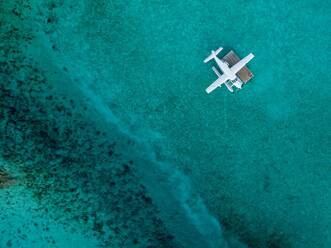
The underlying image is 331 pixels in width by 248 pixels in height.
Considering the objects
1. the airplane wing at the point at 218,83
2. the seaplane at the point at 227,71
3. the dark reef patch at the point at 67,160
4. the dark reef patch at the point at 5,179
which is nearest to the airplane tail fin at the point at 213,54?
the seaplane at the point at 227,71

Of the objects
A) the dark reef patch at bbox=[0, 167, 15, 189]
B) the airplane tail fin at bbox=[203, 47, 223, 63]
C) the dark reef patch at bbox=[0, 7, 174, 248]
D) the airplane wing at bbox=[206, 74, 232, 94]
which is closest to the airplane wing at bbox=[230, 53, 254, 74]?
the airplane wing at bbox=[206, 74, 232, 94]

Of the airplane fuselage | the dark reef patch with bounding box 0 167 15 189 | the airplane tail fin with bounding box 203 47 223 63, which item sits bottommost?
the dark reef patch with bounding box 0 167 15 189

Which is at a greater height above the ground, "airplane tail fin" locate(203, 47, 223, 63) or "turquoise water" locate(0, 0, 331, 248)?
"airplane tail fin" locate(203, 47, 223, 63)

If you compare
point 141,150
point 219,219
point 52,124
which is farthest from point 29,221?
point 219,219

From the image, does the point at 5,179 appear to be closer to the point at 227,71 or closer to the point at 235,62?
the point at 227,71

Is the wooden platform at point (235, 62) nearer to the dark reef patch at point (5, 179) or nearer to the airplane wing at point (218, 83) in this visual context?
the airplane wing at point (218, 83)

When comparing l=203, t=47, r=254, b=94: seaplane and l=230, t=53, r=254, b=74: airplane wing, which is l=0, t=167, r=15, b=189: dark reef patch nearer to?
l=203, t=47, r=254, b=94: seaplane

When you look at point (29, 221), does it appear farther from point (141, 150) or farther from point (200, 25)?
point (200, 25)

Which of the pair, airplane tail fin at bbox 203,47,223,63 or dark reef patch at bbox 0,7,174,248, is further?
dark reef patch at bbox 0,7,174,248
